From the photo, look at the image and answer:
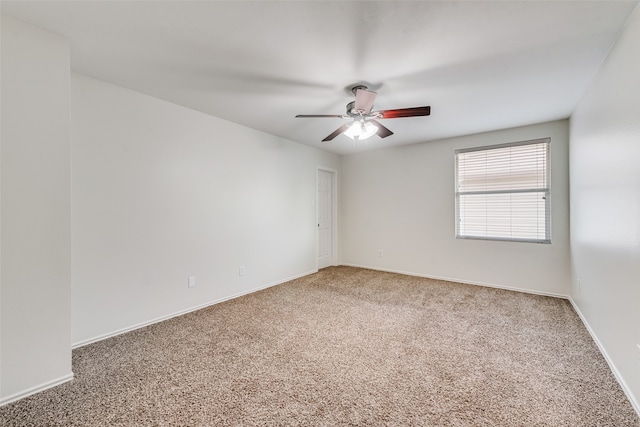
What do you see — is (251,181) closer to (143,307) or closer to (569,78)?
(143,307)

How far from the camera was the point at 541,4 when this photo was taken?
1.54m

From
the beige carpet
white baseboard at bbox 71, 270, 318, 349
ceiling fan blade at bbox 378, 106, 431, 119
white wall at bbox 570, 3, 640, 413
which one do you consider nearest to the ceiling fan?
ceiling fan blade at bbox 378, 106, 431, 119

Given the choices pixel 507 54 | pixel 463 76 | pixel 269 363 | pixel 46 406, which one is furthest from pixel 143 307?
pixel 507 54

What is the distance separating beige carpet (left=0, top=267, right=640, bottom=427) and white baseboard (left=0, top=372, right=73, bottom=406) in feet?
0.17

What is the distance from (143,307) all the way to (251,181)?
1982 millimetres

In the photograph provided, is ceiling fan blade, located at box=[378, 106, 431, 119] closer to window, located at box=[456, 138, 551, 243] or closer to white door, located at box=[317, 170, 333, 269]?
window, located at box=[456, 138, 551, 243]

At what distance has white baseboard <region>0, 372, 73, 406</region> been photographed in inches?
65.1

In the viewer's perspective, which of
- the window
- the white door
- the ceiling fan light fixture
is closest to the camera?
the ceiling fan light fixture

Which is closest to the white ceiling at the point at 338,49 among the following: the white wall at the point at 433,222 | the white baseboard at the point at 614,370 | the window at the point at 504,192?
the window at the point at 504,192

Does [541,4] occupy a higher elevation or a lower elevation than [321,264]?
higher

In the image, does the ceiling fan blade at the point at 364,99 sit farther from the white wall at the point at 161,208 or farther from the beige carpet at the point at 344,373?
the beige carpet at the point at 344,373

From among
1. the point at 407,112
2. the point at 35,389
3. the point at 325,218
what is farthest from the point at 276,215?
the point at 35,389

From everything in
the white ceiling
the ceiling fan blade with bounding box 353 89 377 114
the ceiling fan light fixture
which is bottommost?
the ceiling fan light fixture

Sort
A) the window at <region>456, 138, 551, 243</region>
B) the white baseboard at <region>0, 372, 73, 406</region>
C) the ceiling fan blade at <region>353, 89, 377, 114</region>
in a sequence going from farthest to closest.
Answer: the window at <region>456, 138, 551, 243</region>, the ceiling fan blade at <region>353, 89, 377, 114</region>, the white baseboard at <region>0, 372, 73, 406</region>
